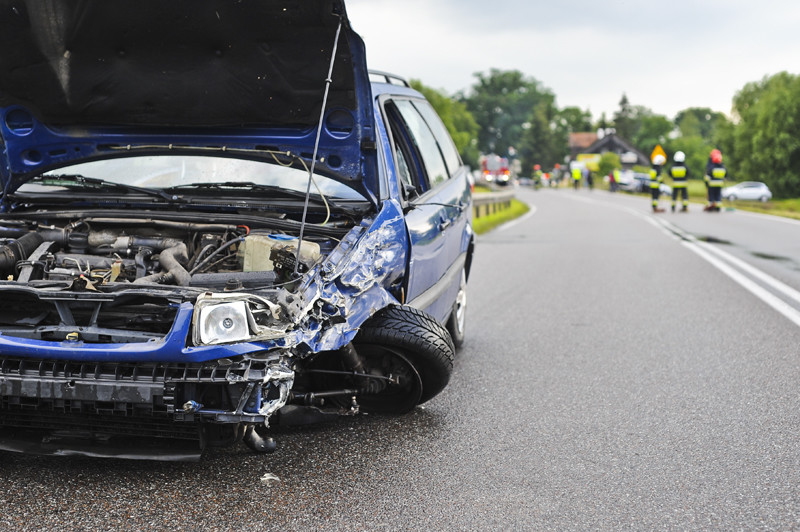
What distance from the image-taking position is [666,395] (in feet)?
16.7

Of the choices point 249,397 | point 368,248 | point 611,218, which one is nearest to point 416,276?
point 368,248

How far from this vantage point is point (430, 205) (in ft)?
16.8

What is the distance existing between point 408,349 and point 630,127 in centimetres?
16615

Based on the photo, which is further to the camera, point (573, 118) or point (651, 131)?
point (573, 118)

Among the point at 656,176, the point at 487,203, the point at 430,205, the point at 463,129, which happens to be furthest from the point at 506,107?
the point at 430,205

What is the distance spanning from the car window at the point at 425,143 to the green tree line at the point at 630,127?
62.5 meters

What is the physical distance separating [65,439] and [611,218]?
22184 mm

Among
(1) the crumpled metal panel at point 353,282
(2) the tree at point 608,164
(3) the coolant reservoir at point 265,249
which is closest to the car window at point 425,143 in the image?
(1) the crumpled metal panel at point 353,282

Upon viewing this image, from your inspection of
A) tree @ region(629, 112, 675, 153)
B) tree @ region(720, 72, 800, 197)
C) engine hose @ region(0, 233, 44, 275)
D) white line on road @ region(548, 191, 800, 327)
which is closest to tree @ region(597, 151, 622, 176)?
tree @ region(720, 72, 800, 197)

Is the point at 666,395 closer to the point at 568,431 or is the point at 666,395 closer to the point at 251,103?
the point at 568,431

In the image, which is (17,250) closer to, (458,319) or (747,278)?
(458,319)

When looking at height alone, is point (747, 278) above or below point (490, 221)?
above

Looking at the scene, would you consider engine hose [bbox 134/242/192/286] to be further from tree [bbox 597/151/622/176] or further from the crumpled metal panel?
tree [bbox 597/151/622/176]

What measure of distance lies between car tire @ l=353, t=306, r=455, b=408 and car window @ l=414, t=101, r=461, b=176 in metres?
2.08
